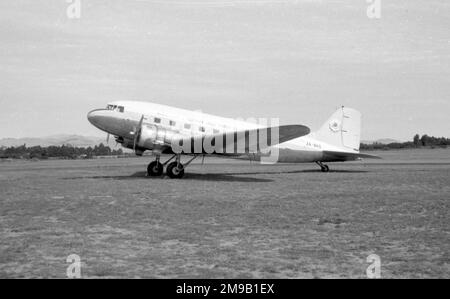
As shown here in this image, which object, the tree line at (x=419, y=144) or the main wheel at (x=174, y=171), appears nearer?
the main wheel at (x=174, y=171)

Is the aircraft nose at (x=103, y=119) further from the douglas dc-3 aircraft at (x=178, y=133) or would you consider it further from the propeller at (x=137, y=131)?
the propeller at (x=137, y=131)

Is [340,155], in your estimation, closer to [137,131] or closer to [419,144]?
[137,131]

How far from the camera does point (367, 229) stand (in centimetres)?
888

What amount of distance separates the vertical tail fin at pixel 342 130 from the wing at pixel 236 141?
691 cm

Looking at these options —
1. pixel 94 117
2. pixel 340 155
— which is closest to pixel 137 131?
pixel 94 117

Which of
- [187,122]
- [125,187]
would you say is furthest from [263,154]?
[125,187]

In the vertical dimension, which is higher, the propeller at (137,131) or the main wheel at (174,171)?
the propeller at (137,131)

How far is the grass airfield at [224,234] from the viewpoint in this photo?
238 inches

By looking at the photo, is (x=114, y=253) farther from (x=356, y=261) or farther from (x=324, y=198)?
(x=324, y=198)

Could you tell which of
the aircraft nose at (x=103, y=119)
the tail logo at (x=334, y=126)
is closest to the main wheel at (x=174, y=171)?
the aircraft nose at (x=103, y=119)

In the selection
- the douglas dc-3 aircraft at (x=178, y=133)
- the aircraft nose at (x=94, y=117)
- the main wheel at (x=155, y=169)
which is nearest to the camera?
the douglas dc-3 aircraft at (x=178, y=133)

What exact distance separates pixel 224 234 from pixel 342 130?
20.3 meters

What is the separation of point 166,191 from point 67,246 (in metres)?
8.07

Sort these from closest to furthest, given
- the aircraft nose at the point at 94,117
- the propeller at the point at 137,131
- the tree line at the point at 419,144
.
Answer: the propeller at the point at 137,131, the aircraft nose at the point at 94,117, the tree line at the point at 419,144
